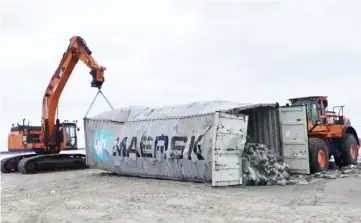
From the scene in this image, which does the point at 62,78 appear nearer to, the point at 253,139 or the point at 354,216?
the point at 253,139

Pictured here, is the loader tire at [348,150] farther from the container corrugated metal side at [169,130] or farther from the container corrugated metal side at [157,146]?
the container corrugated metal side at [157,146]

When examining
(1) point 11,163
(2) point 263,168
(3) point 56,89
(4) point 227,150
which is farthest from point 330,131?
(1) point 11,163

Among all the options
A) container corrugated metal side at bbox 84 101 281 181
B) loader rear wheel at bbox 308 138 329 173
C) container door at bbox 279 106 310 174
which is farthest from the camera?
loader rear wheel at bbox 308 138 329 173

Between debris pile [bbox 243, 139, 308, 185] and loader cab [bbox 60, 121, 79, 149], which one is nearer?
debris pile [bbox 243, 139, 308, 185]

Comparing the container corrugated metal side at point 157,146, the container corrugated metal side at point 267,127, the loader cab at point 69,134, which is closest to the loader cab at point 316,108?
the container corrugated metal side at point 267,127

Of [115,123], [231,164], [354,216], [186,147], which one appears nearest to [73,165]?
[115,123]

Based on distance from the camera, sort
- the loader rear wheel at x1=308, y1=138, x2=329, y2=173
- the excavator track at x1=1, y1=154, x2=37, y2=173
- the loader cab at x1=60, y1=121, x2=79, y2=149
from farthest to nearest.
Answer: the loader cab at x1=60, y1=121, x2=79, y2=149
the excavator track at x1=1, y1=154, x2=37, y2=173
the loader rear wheel at x1=308, y1=138, x2=329, y2=173

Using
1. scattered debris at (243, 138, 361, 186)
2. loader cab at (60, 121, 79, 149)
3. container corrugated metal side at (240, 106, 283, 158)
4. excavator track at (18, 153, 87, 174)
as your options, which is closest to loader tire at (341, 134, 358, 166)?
scattered debris at (243, 138, 361, 186)

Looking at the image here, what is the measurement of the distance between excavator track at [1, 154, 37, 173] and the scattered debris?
35.7ft

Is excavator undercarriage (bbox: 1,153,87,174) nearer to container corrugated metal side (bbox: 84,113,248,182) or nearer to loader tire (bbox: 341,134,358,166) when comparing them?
container corrugated metal side (bbox: 84,113,248,182)

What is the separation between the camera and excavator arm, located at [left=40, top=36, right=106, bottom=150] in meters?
17.9

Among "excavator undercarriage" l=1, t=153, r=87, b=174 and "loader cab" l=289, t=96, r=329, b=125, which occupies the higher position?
"loader cab" l=289, t=96, r=329, b=125

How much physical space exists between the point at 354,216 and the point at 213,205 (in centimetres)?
261

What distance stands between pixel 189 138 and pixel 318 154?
4.70m
